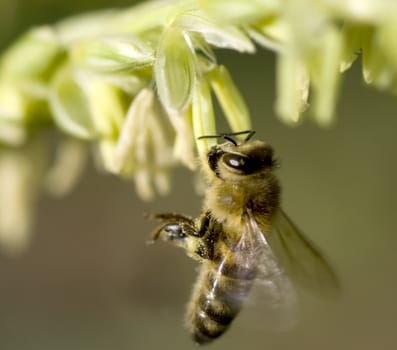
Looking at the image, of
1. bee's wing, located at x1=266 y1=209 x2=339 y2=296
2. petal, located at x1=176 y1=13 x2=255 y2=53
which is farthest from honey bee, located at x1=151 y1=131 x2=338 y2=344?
petal, located at x1=176 y1=13 x2=255 y2=53

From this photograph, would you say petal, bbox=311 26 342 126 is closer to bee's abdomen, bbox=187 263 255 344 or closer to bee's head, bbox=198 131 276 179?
bee's head, bbox=198 131 276 179

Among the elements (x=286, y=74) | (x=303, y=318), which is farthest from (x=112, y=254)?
(x=286, y=74)

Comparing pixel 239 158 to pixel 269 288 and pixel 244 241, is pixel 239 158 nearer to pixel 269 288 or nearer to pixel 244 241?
pixel 244 241

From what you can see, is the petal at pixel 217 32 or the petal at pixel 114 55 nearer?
the petal at pixel 217 32

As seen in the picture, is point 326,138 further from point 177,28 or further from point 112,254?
point 177,28

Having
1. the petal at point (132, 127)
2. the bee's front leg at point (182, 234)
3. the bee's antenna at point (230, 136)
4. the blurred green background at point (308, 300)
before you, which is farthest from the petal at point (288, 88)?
the blurred green background at point (308, 300)

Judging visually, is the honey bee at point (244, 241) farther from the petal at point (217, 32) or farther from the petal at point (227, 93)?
the petal at point (217, 32)

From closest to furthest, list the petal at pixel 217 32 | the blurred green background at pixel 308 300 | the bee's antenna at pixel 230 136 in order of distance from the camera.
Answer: the petal at pixel 217 32
the bee's antenna at pixel 230 136
the blurred green background at pixel 308 300
